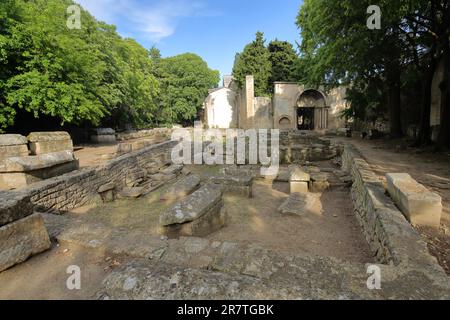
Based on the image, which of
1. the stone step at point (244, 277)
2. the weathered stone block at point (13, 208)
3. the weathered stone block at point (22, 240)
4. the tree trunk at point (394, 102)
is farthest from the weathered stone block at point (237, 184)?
the tree trunk at point (394, 102)

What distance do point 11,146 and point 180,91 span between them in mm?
30297

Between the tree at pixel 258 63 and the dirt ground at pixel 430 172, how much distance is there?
61.5ft

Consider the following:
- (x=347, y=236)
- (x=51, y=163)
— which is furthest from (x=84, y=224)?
(x=347, y=236)

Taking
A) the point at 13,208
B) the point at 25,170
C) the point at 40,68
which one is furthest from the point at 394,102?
the point at 40,68

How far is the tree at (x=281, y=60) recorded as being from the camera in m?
27.0

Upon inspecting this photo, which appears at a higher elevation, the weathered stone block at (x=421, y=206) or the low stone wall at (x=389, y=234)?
the weathered stone block at (x=421, y=206)

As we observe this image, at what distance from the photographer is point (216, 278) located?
2.04 metres

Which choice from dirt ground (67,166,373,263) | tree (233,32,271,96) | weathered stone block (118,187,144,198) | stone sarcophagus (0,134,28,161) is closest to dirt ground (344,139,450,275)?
dirt ground (67,166,373,263)

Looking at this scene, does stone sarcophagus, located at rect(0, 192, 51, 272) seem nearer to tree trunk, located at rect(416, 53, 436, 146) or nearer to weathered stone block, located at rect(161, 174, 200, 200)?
weathered stone block, located at rect(161, 174, 200, 200)

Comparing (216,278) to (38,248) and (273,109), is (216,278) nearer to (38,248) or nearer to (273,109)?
(38,248)

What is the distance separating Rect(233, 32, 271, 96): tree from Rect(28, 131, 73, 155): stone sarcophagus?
21.4m

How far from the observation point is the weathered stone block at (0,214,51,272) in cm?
266

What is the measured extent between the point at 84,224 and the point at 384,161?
8.68 m

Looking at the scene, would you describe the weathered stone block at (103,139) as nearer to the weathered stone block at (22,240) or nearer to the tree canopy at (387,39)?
the tree canopy at (387,39)
